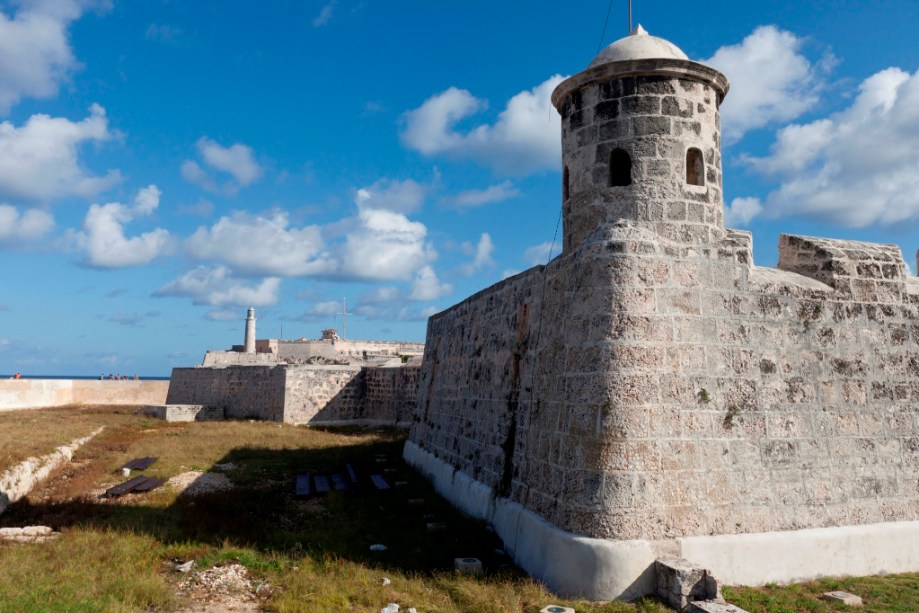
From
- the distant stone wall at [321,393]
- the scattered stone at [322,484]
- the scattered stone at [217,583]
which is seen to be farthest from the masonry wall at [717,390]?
the distant stone wall at [321,393]

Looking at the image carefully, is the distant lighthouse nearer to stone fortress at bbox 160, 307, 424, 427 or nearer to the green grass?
stone fortress at bbox 160, 307, 424, 427

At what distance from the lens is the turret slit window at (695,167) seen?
8.29 m

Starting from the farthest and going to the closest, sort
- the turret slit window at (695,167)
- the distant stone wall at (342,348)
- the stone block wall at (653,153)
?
the distant stone wall at (342,348) → the turret slit window at (695,167) → the stone block wall at (653,153)

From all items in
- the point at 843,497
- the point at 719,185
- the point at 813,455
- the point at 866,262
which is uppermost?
the point at 719,185

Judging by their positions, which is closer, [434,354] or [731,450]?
[731,450]

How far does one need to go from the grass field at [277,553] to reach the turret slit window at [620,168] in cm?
488

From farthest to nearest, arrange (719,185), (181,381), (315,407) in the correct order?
1. (181,381)
2. (315,407)
3. (719,185)

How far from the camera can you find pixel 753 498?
742 centimetres

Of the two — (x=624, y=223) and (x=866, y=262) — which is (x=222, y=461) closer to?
(x=624, y=223)

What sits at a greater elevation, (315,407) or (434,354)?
(434,354)

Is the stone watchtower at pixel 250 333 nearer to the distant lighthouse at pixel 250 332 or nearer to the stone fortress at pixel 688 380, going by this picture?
the distant lighthouse at pixel 250 332

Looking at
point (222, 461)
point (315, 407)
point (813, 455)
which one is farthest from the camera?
point (315, 407)

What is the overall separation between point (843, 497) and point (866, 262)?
10.5ft

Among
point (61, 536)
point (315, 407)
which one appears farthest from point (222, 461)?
point (315, 407)
